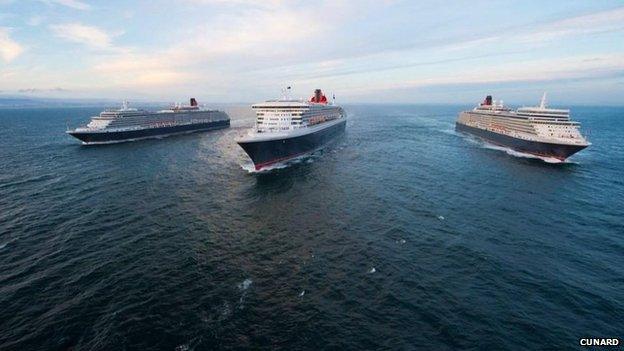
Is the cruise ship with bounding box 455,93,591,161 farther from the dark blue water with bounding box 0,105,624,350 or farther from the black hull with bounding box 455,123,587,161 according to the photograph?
the dark blue water with bounding box 0,105,624,350

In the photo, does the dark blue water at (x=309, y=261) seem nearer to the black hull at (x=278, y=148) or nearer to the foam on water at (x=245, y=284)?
the foam on water at (x=245, y=284)

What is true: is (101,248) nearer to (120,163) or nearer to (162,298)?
(162,298)

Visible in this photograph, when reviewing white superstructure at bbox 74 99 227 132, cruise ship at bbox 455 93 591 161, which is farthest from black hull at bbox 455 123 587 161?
white superstructure at bbox 74 99 227 132

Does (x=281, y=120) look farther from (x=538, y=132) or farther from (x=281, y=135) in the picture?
(x=538, y=132)

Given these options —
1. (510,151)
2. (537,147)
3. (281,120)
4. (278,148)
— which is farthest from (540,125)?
(278,148)

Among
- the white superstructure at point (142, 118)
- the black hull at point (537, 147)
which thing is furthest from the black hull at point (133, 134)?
the black hull at point (537, 147)

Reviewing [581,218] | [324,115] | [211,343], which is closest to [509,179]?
[581,218]
